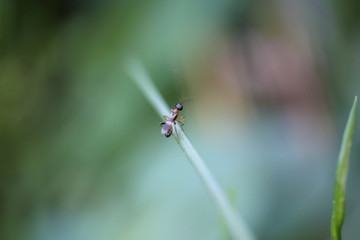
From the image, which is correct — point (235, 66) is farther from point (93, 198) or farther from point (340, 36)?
point (93, 198)

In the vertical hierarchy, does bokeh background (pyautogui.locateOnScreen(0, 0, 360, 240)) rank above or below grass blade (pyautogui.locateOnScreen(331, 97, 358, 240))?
above

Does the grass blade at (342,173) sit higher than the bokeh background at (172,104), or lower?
lower

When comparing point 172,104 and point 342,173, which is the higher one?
point 172,104

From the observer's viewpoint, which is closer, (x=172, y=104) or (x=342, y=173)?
(x=342, y=173)

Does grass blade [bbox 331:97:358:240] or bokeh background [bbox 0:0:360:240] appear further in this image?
bokeh background [bbox 0:0:360:240]

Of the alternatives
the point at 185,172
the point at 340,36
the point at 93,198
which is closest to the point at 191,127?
the point at 185,172
